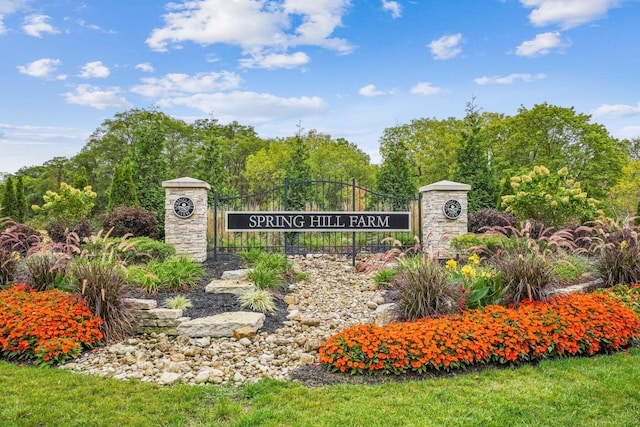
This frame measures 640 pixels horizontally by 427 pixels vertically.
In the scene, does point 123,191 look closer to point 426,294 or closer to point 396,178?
point 396,178

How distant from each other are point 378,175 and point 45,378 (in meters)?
12.1

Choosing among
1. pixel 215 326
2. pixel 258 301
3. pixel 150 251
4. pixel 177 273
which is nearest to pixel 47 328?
pixel 215 326

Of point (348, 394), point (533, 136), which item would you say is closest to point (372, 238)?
point (348, 394)

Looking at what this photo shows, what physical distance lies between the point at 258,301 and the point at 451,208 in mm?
5236

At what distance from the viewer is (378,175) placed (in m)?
15.0

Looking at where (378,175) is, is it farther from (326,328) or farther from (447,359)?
(447,359)

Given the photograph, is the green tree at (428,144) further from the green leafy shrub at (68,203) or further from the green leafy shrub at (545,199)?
the green leafy shrub at (68,203)

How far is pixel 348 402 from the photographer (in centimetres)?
339

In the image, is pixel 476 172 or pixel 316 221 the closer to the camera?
pixel 316 221

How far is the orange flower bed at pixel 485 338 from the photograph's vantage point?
160 inches

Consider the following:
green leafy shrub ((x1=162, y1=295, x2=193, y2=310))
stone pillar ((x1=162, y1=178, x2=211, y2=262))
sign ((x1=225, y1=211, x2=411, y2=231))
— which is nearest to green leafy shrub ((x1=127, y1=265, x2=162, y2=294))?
green leafy shrub ((x1=162, y1=295, x2=193, y2=310))

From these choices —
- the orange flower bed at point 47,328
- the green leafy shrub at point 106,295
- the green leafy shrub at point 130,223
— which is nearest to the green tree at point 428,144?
the green leafy shrub at point 130,223

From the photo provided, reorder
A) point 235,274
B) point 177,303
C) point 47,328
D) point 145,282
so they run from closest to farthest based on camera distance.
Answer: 1. point 47,328
2. point 177,303
3. point 145,282
4. point 235,274

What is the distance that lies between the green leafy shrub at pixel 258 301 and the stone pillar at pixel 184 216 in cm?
308
